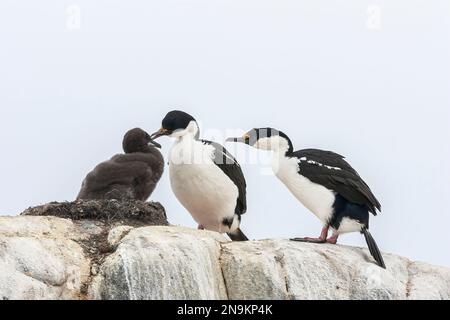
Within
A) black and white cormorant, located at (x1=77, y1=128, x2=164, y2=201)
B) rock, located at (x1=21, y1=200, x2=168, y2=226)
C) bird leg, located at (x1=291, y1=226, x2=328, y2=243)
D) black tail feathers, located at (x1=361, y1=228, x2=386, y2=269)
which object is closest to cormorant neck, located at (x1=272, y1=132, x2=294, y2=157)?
bird leg, located at (x1=291, y1=226, x2=328, y2=243)

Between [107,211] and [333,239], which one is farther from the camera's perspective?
[333,239]

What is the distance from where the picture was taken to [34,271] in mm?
13281

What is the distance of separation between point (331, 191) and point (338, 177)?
23 centimetres

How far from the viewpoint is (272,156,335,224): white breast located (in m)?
16.0

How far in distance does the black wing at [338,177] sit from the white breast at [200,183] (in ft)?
5.15

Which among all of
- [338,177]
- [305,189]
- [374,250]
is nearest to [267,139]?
[305,189]

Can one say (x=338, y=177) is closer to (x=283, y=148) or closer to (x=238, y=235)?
(x=283, y=148)

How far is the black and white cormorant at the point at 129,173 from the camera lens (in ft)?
59.0

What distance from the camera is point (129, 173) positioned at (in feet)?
59.6

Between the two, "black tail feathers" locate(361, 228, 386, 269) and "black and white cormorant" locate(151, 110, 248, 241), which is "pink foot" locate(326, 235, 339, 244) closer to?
"black tail feathers" locate(361, 228, 386, 269)

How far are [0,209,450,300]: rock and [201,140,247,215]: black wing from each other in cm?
214

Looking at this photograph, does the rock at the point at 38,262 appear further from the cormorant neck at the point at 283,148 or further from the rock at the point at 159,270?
the cormorant neck at the point at 283,148

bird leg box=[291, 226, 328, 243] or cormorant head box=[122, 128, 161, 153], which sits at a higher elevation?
cormorant head box=[122, 128, 161, 153]
